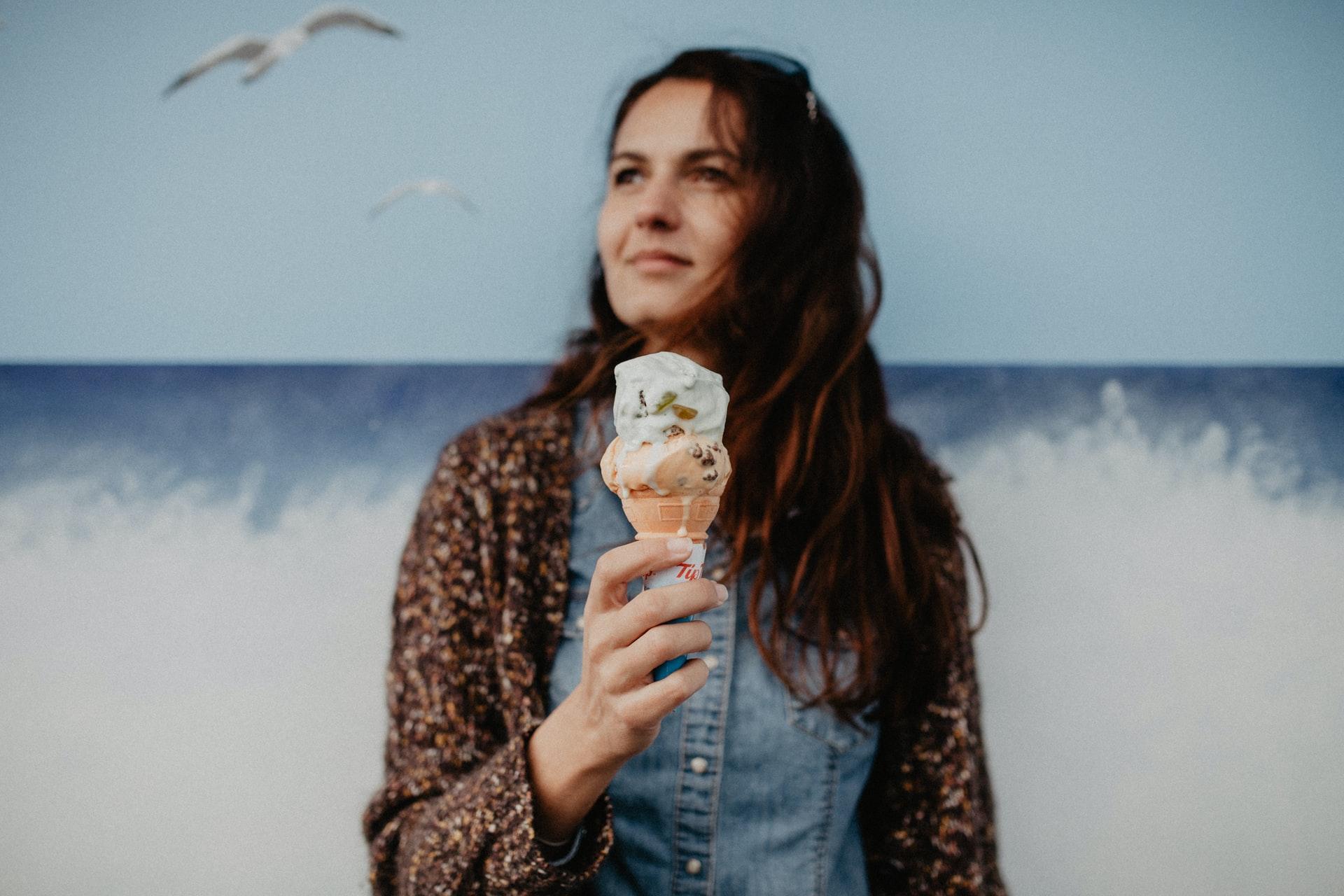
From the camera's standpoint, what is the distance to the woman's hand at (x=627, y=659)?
3.10ft

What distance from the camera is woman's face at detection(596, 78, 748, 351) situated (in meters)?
1.45

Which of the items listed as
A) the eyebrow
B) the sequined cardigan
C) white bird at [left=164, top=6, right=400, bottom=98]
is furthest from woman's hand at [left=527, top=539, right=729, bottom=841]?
white bird at [left=164, top=6, right=400, bottom=98]

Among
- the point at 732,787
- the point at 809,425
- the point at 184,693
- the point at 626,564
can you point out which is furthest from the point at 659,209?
the point at 184,693

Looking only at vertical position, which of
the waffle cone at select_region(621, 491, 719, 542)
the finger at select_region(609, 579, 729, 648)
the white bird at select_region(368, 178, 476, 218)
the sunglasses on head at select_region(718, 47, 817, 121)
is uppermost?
the sunglasses on head at select_region(718, 47, 817, 121)

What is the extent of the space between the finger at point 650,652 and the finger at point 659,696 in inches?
0.6

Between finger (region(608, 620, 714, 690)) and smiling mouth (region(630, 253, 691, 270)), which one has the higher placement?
smiling mouth (region(630, 253, 691, 270))

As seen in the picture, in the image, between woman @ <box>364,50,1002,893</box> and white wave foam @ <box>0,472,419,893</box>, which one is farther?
white wave foam @ <box>0,472,419,893</box>

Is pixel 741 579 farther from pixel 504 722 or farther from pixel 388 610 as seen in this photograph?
pixel 388 610

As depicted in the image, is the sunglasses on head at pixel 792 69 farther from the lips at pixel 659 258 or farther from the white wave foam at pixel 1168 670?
the white wave foam at pixel 1168 670

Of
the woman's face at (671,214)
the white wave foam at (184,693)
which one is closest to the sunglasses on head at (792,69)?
the woman's face at (671,214)

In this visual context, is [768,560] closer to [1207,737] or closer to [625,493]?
[625,493]

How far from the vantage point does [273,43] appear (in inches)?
75.2

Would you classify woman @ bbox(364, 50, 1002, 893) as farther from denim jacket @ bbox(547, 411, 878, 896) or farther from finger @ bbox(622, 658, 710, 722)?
finger @ bbox(622, 658, 710, 722)

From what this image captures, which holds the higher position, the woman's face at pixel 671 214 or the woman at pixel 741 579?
the woman's face at pixel 671 214
